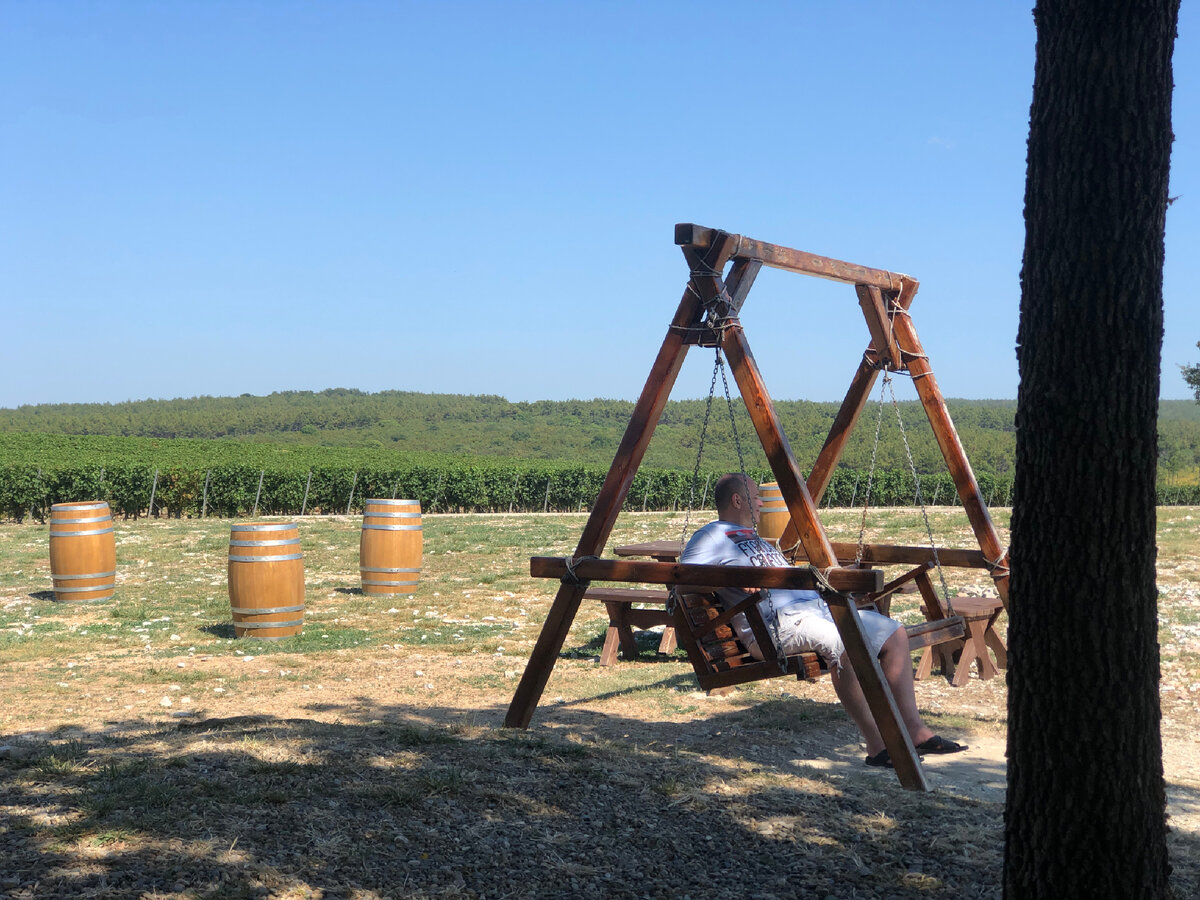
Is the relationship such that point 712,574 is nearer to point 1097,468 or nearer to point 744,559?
point 744,559

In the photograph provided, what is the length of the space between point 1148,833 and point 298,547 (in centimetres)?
726

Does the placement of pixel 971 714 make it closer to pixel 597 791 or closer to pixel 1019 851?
pixel 597 791

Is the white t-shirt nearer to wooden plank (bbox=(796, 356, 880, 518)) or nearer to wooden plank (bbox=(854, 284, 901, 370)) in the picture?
wooden plank (bbox=(796, 356, 880, 518))

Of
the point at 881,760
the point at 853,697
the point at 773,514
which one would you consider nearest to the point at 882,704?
the point at 853,697

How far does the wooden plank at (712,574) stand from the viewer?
14.1 feet

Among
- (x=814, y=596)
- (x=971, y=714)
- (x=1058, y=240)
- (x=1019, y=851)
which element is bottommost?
(x=971, y=714)

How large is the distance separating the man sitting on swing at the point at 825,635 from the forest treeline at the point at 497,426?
49751 millimetres

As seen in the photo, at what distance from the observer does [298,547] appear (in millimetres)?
8680

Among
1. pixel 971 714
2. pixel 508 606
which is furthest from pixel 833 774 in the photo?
pixel 508 606

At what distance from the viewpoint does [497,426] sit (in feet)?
323

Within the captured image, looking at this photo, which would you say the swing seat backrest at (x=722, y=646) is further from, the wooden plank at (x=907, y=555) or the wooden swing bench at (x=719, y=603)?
the wooden plank at (x=907, y=555)

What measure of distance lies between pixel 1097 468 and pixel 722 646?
8.10ft

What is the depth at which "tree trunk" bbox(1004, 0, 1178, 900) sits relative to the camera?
2.59 m

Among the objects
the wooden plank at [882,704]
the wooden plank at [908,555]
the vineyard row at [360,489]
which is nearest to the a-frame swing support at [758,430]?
the wooden plank at [882,704]
